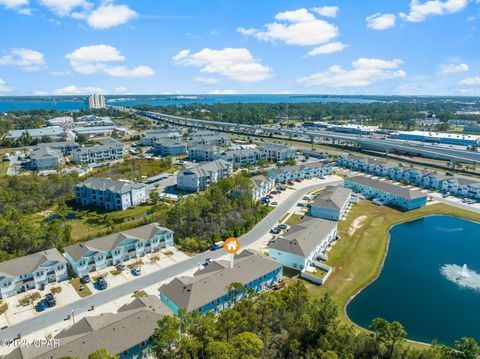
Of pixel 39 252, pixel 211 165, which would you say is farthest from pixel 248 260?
pixel 211 165

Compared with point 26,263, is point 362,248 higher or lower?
lower

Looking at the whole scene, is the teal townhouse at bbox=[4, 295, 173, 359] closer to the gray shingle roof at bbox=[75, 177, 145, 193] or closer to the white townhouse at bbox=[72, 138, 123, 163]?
the gray shingle roof at bbox=[75, 177, 145, 193]

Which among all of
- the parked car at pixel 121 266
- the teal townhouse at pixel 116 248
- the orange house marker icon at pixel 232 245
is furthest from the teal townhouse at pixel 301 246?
the parked car at pixel 121 266

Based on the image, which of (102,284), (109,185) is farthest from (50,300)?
(109,185)

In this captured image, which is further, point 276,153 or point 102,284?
point 276,153

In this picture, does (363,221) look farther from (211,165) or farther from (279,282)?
(211,165)

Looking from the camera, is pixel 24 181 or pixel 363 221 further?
pixel 24 181

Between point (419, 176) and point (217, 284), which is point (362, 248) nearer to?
point (217, 284)
